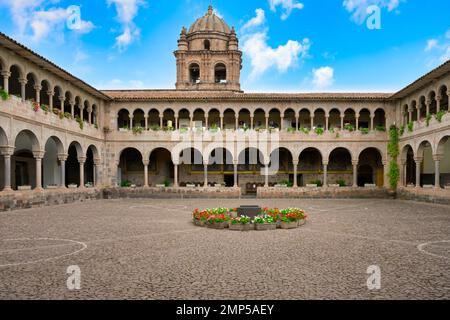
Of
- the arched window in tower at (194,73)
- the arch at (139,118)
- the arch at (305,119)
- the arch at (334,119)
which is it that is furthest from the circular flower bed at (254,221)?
the arched window in tower at (194,73)

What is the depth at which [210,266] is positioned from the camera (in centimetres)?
736

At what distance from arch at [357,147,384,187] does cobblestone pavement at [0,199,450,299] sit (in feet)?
64.0

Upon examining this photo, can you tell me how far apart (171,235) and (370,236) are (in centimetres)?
626

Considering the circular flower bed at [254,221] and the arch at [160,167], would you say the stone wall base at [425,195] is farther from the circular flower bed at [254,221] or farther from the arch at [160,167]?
the arch at [160,167]

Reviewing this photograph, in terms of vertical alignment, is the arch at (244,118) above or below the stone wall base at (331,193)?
above

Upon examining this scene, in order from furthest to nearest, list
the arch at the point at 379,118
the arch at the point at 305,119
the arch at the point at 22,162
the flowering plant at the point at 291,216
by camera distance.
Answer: the arch at the point at 305,119
the arch at the point at 379,118
the arch at the point at 22,162
the flowering plant at the point at 291,216

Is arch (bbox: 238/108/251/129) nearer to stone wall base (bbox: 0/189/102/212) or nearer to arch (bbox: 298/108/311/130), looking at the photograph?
arch (bbox: 298/108/311/130)

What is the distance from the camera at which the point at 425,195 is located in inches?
939

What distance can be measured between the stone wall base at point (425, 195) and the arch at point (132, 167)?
22579 millimetres

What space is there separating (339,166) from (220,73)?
58.3ft

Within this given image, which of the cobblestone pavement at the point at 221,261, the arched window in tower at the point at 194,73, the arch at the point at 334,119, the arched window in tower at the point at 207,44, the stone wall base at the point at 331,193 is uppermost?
the arched window in tower at the point at 207,44

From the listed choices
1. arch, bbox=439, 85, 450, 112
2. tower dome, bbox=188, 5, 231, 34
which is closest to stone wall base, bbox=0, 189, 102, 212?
tower dome, bbox=188, 5, 231, 34

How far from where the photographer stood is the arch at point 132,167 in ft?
108
